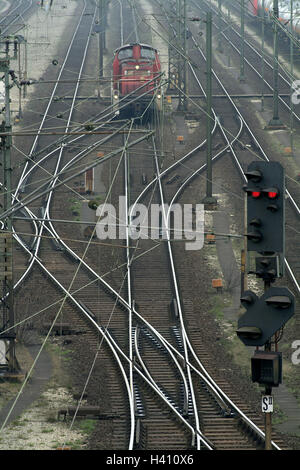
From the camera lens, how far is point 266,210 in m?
13.0

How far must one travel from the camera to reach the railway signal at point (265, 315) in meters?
13.0

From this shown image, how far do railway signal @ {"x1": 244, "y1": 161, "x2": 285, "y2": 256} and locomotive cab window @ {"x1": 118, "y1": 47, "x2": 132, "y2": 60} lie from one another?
38.3m

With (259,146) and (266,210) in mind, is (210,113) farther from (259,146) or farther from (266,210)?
(266,210)

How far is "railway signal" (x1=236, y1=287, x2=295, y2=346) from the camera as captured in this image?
1295 cm

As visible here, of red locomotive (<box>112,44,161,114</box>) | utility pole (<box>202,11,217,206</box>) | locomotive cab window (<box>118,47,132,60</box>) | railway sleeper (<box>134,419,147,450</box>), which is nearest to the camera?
railway sleeper (<box>134,419,147,450</box>)

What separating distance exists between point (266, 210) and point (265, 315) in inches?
50.1

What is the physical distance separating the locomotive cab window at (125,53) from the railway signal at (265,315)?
127 ft

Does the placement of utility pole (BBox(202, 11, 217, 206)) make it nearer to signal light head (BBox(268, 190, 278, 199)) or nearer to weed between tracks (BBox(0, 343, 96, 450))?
weed between tracks (BBox(0, 343, 96, 450))

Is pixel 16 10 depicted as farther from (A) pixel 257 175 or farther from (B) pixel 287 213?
(A) pixel 257 175

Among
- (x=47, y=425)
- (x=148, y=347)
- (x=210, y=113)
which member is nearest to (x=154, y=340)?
(x=148, y=347)

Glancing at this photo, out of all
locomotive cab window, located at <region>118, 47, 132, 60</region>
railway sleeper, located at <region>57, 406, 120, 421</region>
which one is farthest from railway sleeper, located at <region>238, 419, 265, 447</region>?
locomotive cab window, located at <region>118, 47, 132, 60</region>

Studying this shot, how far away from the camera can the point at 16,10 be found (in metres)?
89.8
